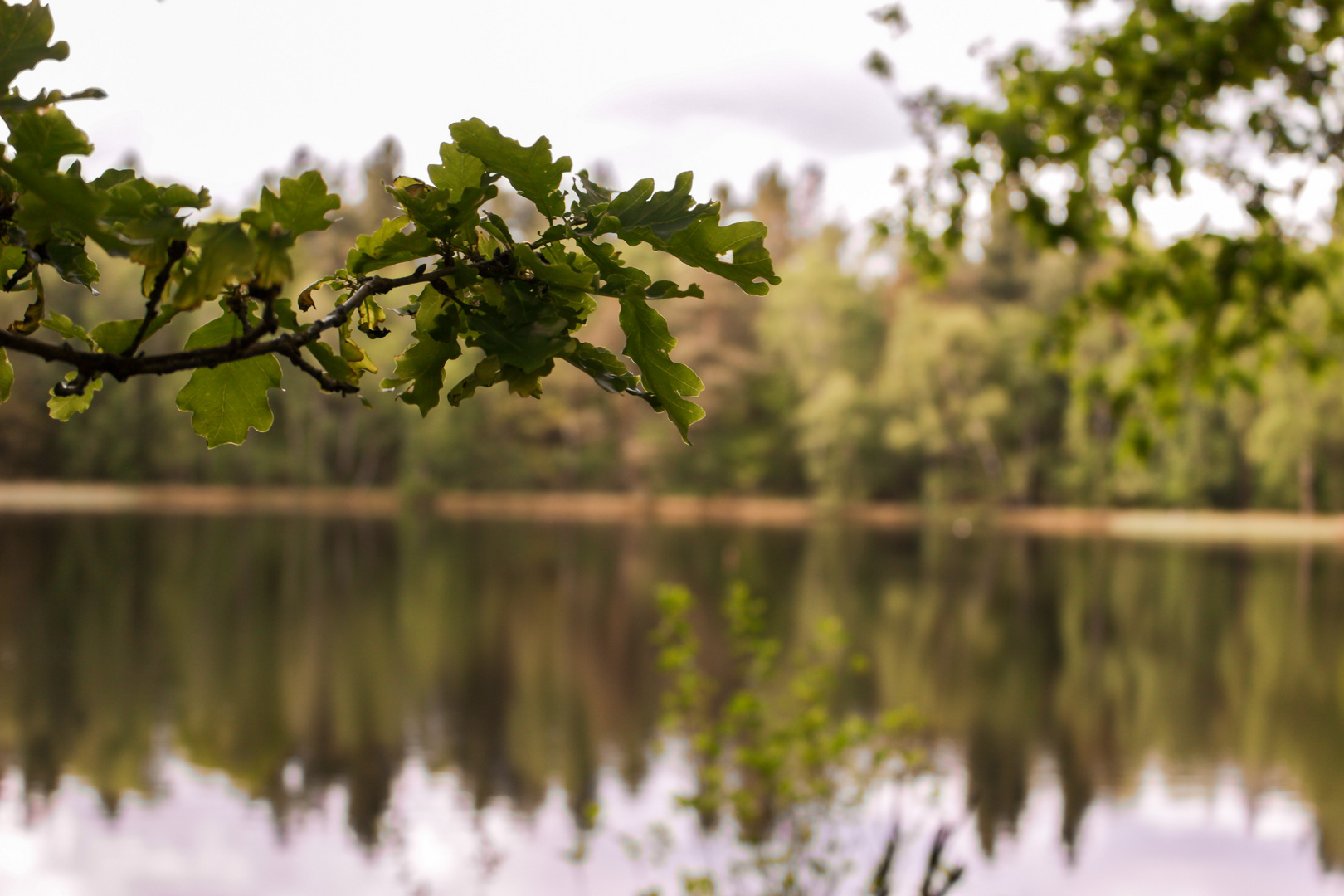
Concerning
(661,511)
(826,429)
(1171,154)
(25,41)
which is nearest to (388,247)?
(25,41)

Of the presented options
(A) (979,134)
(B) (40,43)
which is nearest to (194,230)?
(B) (40,43)

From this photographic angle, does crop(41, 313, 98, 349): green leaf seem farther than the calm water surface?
No

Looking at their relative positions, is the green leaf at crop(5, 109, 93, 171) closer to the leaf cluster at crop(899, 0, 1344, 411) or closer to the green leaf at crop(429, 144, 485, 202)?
the green leaf at crop(429, 144, 485, 202)

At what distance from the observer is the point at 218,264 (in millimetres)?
651

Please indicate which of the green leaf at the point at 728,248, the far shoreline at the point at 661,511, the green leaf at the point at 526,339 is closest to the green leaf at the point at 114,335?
the green leaf at the point at 526,339

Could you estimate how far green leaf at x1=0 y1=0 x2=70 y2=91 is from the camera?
0.76 m

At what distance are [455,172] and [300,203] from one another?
14cm

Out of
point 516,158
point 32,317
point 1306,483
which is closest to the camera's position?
point 516,158

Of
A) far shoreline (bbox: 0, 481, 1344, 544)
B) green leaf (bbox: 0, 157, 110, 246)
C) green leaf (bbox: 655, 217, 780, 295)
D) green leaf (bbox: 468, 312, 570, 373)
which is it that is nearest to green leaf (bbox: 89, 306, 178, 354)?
green leaf (bbox: 0, 157, 110, 246)

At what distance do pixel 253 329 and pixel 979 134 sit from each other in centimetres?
371

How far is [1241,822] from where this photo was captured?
1023cm

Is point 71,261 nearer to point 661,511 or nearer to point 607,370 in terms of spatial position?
point 607,370

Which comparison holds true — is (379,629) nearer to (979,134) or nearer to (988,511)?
(979,134)

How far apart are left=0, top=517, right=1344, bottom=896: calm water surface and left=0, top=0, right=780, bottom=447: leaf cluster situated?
172 centimetres
